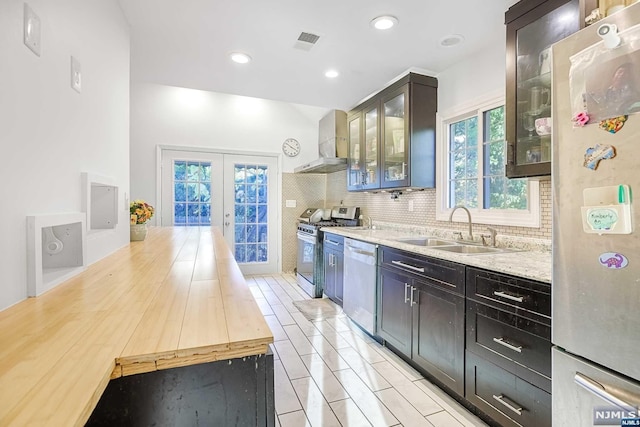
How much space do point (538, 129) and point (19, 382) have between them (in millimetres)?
2262

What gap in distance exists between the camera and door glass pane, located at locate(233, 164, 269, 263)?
16.8ft

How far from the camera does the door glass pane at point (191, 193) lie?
A: 4.74 m

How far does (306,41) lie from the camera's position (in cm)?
241

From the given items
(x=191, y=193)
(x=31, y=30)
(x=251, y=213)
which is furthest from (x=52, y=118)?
(x=251, y=213)

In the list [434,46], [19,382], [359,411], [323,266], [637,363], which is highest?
[434,46]

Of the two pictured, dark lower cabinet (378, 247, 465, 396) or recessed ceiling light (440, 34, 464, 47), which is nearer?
dark lower cabinet (378, 247, 465, 396)

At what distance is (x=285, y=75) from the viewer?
3064 millimetres

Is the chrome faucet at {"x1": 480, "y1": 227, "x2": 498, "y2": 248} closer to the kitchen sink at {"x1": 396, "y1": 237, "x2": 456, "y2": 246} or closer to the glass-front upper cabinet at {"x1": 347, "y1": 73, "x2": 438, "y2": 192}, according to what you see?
the kitchen sink at {"x1": 396, "y1": 237, "x2": 456, "y2": 246}

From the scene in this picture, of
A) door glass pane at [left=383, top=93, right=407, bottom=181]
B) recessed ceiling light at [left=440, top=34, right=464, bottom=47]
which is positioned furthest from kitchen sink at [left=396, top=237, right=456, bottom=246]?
recessed ceiling light at [left=440, top=34, right=464, bottom=47]

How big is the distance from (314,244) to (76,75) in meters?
3.13

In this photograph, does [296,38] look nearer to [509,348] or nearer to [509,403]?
[509,348]

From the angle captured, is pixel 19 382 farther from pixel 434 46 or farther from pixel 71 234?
pixel 434 46

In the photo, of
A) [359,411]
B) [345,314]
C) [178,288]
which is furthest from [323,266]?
[178,288]

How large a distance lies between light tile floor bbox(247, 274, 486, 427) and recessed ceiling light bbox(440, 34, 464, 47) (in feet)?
8.28
